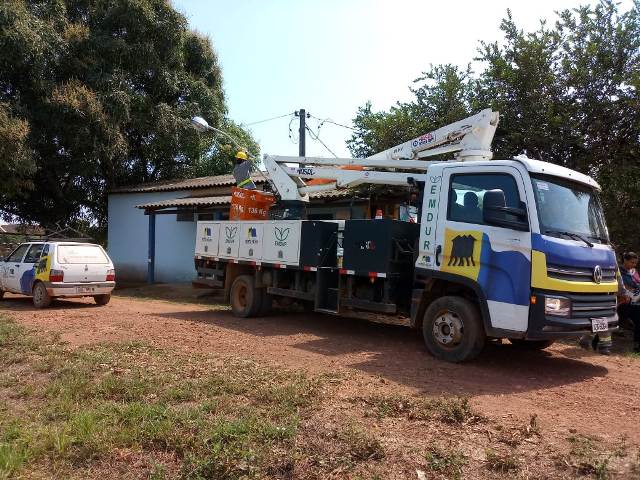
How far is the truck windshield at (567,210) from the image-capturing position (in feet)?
21.5

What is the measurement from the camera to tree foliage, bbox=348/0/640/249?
10906 millimetres

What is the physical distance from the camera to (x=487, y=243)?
6.77 m

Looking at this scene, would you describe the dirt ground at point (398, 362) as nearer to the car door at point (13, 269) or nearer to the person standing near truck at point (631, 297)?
the person standing near truck at point (631, 297)

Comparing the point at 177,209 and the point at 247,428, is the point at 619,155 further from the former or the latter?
the point at 177,209

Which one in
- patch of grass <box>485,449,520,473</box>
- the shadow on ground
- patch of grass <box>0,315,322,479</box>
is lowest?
patch of grass <box>0,315,322,479</box>

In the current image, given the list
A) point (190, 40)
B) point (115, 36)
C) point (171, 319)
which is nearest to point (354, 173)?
point (171, 319)

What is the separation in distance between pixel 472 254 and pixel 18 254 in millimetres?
11605

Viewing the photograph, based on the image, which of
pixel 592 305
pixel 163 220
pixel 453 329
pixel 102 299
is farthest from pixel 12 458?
pixel 163 220

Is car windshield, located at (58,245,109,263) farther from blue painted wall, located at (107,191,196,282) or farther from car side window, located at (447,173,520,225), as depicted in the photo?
car side window, located at (447,173,520,225)

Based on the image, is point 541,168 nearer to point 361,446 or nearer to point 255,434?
point 361,446

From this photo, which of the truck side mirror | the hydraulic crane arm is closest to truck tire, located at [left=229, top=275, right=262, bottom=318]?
the hydraulic crane arm

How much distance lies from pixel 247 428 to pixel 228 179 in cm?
1751

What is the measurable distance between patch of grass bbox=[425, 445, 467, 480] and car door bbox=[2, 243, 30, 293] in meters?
12.4

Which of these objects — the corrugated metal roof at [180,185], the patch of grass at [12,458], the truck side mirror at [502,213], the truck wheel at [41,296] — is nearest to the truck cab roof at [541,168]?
the truck side mirror at [502,213]
